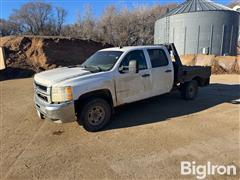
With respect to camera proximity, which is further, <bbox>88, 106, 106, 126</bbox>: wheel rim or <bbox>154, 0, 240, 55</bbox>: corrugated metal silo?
<bbox>154, 0, 240, 55</bbox>: corrugated metal silo

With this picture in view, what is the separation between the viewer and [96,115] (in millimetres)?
5367

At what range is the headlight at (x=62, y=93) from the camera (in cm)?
479

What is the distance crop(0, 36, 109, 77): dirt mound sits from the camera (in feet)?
58.3

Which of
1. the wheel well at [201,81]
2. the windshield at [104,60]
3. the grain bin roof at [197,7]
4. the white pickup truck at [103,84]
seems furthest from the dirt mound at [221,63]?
the windshield at [104,60]

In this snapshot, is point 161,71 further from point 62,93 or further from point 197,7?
point 197,7

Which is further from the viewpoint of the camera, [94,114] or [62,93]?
[94,114]

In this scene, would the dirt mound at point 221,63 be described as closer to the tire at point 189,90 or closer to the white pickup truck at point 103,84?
the tire at point 189,90

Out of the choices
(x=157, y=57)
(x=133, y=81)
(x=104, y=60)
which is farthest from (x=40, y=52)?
(x=133, y=81)

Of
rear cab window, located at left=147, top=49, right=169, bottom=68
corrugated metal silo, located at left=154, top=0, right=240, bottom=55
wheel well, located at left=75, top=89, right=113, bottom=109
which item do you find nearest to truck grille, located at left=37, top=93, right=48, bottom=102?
wheel well, located at left=75, top=89, right=113, bottom=109

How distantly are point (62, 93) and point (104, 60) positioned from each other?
5.74ft

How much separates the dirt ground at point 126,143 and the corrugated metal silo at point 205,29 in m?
16.7

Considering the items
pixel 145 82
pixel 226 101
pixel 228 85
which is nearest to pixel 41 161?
pixel 145 82

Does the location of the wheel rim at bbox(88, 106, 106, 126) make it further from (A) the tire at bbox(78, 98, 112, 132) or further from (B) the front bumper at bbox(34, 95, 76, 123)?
(B) the front bumper at bbox(34, 95, 76, 123)

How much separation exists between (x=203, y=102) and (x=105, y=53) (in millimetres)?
3716
